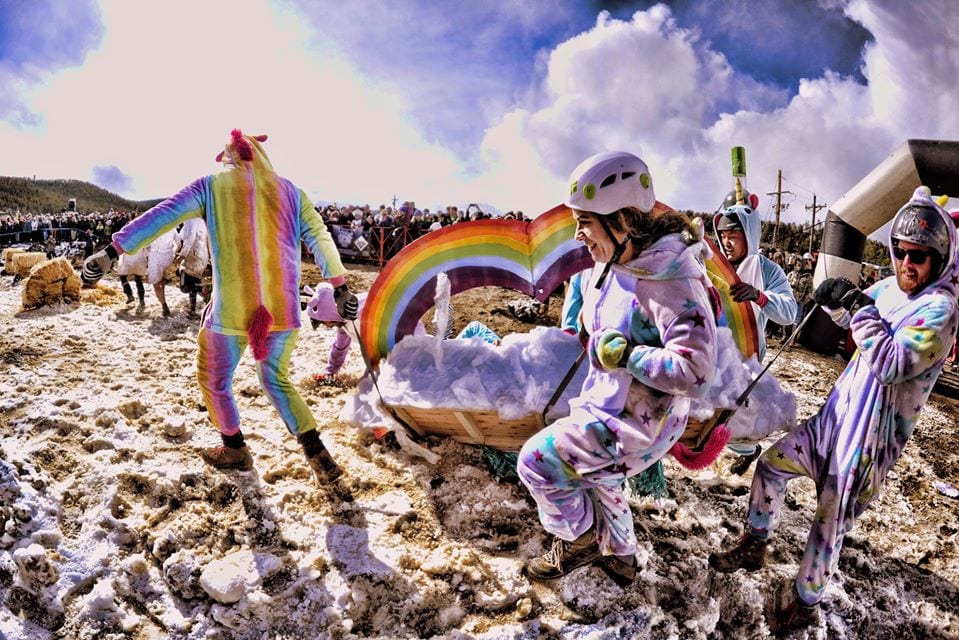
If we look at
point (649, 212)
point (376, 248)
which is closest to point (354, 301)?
point (649, 212)

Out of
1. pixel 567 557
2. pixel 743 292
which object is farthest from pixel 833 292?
pixel 567 557

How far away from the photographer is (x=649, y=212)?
6.15 ft

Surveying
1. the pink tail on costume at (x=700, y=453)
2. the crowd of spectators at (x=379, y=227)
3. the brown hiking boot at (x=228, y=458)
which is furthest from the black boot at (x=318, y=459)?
the crowd of spectators at (x=379, y=227)

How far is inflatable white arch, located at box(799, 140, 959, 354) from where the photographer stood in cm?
679

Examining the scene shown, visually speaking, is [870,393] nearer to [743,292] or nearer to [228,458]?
[743,292]

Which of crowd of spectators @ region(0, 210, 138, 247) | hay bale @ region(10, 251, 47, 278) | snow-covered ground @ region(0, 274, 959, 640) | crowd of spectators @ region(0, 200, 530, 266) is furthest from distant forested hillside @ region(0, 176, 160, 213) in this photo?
snow-covered ground @ region(0, 274, 959, 640)

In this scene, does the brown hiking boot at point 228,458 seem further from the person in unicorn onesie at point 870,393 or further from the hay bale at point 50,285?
the hay bale at point 50,285

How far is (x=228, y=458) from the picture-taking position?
302 cm

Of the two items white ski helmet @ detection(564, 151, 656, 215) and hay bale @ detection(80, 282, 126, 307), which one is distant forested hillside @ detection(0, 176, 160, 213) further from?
white ski helmet @ detection(564, 151, 656, 215)

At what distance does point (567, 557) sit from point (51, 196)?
6502cm

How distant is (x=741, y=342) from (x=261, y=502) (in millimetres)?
2931

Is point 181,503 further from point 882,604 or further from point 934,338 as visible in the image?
point 882,604

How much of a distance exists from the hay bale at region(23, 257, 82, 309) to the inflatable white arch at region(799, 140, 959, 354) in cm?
908

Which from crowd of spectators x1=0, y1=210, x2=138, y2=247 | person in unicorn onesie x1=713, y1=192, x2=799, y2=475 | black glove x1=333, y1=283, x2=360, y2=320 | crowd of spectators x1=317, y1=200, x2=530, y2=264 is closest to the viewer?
black glove x1=333, y1=283, x2=360, y2=320
